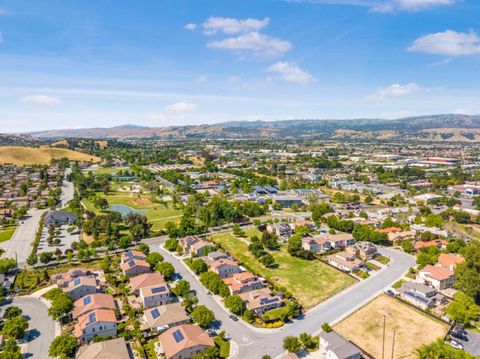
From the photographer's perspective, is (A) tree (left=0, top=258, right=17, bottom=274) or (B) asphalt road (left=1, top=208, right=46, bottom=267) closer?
(A) tree (left=0, top=258, right=17, bottom=274)

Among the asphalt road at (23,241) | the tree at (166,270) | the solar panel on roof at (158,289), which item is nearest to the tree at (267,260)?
the tree at (166,270)

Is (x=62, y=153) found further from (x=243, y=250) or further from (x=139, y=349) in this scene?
(x=139, y=349)

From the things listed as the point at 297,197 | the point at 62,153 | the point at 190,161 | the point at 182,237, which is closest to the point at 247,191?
the point at 297,197

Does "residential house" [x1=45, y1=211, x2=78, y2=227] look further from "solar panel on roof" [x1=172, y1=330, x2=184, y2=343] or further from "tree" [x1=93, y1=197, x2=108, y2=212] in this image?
"solar panel on roof" [x1=172, y1=330, x2=184, y2=343]

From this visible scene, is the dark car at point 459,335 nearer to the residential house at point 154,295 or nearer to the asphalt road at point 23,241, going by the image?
the residential house at point 154,295

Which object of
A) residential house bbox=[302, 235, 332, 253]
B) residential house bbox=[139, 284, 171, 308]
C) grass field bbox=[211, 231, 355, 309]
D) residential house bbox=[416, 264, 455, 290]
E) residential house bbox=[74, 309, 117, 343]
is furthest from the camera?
residential house bbox=[302, 235, 332, 253]

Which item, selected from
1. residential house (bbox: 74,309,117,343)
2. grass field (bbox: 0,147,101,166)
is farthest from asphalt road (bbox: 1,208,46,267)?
grass field (bbox: 0,147,101,166)

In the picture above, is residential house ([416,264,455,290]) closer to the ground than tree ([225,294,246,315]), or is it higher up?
closer to the ground
